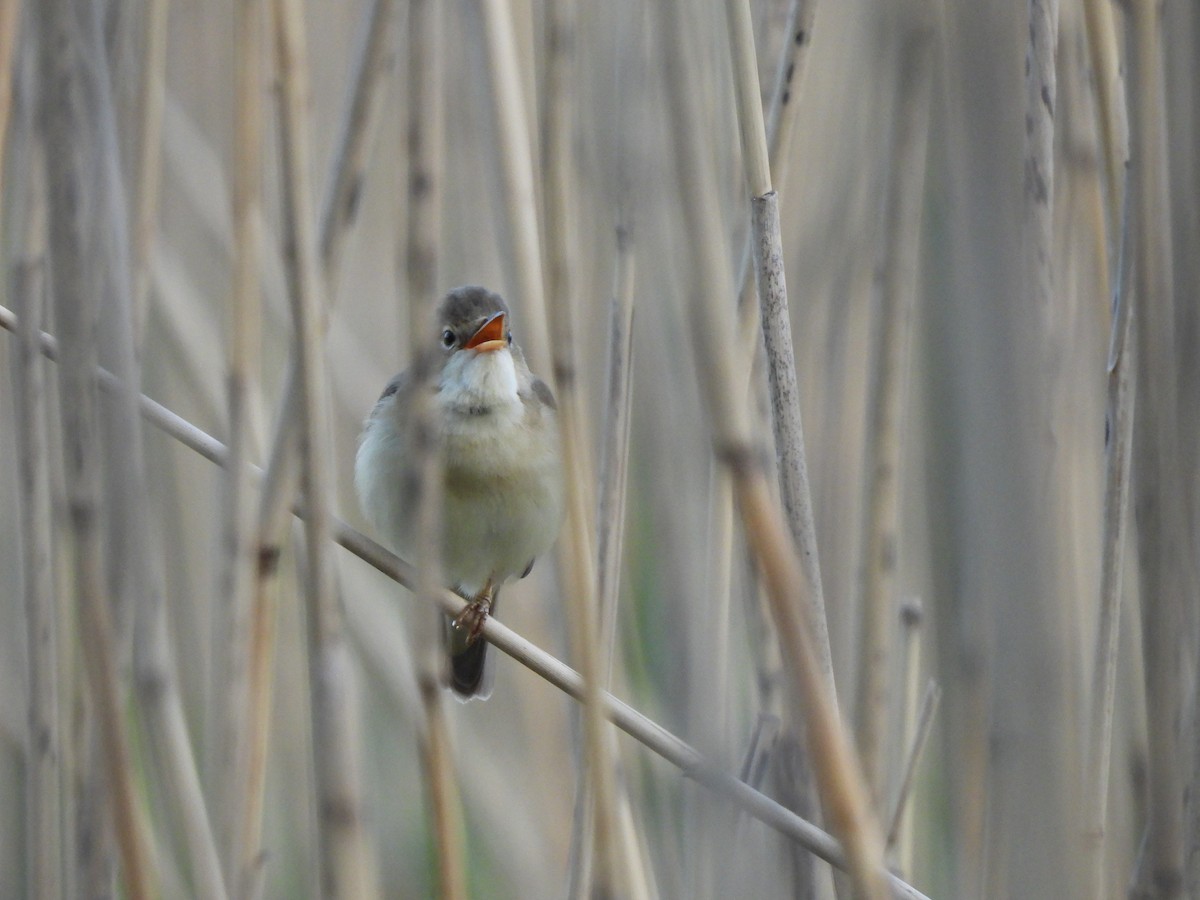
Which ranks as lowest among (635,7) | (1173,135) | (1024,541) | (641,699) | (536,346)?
(641,699)

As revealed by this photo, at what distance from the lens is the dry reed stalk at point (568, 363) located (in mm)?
1276

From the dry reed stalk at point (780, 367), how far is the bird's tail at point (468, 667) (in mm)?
1137

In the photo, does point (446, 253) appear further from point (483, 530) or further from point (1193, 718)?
point (1193, 718)

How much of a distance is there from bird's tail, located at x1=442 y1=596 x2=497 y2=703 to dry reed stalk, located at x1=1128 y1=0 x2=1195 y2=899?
4.71 feet

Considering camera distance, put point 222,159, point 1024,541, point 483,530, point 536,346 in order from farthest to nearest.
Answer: point 222,159 → point 483,530 → point 536,346 → point 1024,541

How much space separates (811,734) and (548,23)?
0.81 m

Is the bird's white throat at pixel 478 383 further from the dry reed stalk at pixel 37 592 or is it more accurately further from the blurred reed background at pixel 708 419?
the dry reed stalk at pixel 37 592

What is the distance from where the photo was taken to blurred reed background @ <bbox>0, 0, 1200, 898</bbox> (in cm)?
100

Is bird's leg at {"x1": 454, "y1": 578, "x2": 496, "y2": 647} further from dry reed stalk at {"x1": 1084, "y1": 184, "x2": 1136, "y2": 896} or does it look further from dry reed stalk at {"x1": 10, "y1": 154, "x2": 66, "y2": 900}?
dry reed stalk at {"x1": 1084, "y1": 184, "x2": 1136, "y2": 896}

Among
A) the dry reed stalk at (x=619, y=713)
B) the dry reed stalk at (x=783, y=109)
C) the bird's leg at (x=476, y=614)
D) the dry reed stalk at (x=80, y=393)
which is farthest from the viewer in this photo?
the bird's leg at (x=476, y=614)

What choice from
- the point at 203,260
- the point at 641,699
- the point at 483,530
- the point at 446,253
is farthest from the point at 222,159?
the point at 641,699

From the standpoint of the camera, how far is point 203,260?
279 centimetres

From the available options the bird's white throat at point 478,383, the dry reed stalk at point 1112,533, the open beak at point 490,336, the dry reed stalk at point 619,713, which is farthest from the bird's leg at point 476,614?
the dry reed stalk at point 1112,533

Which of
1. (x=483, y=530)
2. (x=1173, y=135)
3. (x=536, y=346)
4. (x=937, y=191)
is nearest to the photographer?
(x=1173, y=135)
